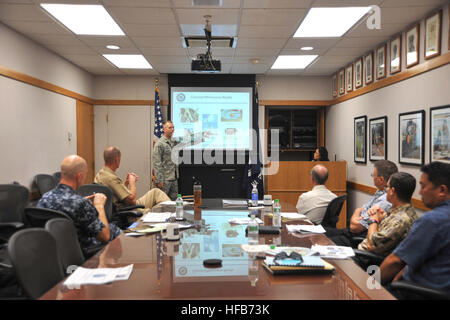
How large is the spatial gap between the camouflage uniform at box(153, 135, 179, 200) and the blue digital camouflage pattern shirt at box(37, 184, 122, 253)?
12.7ft

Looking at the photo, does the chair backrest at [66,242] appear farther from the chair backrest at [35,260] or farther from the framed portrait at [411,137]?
the framed portrait at [411,137]

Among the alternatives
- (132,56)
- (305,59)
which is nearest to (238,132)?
(305,59)

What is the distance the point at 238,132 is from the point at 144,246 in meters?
5.73

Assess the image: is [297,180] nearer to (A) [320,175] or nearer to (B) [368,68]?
(B) [368,68]

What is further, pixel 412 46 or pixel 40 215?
pixel 412 46

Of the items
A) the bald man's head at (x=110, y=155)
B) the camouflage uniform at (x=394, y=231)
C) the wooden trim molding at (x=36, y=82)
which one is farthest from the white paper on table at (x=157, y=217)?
the wooden trim molding at (x=36, y=82)

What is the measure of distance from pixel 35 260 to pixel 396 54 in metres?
5.06

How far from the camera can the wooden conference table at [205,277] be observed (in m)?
1.63

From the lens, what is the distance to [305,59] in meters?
6.61

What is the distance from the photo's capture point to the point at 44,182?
5.41 meters

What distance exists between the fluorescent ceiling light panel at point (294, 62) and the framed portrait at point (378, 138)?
154 cm

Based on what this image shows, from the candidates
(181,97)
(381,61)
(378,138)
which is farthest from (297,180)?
(181,97)

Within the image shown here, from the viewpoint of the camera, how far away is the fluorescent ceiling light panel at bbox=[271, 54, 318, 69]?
6480mm
